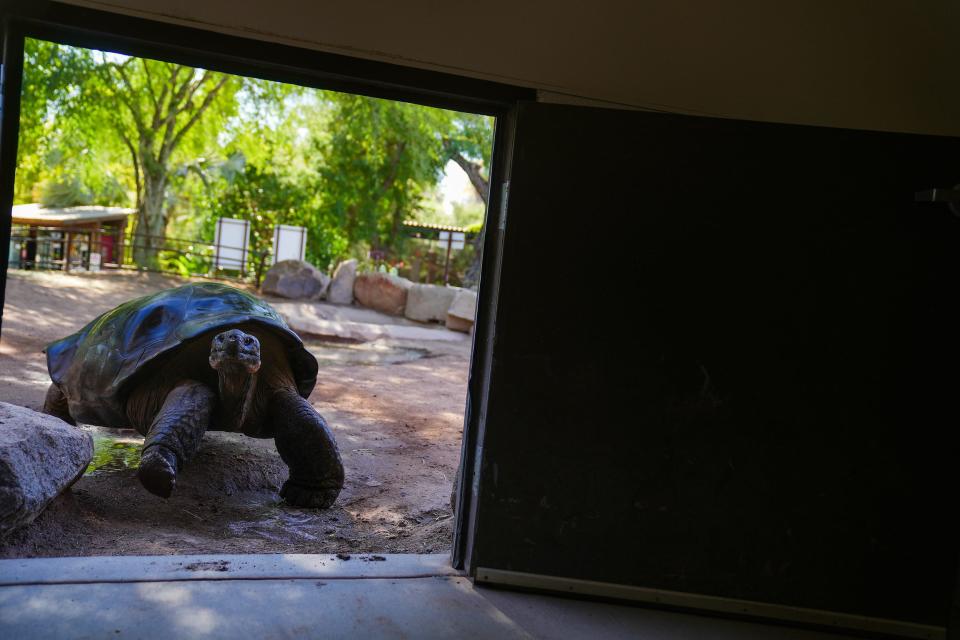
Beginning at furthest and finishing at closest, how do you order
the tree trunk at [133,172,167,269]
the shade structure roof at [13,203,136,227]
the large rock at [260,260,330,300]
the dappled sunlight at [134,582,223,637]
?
the shade structure roof at [13,203,136,227]
the tree trunk at [133,172,167,269]
the large rock at [260,260,330,300]
the dappled sunlight at [134,582,223,637]

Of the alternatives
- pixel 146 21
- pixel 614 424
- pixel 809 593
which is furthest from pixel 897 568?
pixel 146 21

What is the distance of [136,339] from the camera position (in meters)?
4.86

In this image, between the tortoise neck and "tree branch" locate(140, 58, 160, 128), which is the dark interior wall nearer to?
the tortoise neck

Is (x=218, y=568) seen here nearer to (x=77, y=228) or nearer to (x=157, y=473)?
(x=157, y=473)

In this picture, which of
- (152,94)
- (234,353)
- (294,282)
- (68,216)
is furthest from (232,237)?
(234,353)

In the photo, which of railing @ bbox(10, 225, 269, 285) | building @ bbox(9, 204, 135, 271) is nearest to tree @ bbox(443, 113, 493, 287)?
railing @ bbox(10, 225, 269, 285)

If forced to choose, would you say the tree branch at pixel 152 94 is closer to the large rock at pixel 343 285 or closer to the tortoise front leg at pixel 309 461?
the large rock at pixel 343 285

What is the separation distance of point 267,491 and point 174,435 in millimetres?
879

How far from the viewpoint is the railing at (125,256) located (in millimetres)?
17672

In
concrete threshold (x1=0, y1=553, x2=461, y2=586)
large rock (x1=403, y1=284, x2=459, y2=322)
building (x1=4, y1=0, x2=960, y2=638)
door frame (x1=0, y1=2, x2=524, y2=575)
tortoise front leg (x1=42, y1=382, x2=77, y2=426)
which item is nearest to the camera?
door frame (x1=0, y1=2, x2=524, y2=575)

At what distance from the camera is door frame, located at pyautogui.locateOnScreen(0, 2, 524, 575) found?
8.11 ft

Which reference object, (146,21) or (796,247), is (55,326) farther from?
(796,247)

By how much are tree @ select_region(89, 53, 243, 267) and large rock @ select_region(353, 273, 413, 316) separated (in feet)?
20.3

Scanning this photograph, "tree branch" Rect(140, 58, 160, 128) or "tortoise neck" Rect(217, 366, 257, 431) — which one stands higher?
"tree branch" Rect(140, 58, 160, 128)
